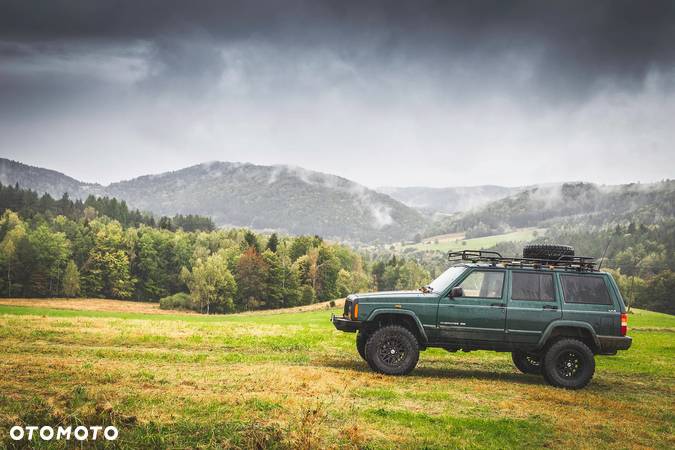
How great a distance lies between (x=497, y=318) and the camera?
39.8 feet

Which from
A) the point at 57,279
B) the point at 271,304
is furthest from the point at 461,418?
the point at 57,279

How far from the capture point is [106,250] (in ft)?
338

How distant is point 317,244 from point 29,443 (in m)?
105

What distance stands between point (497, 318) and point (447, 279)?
1502mm

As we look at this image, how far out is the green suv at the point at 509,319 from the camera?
12031mm

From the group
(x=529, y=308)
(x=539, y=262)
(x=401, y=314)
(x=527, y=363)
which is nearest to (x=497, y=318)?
(x=529, y=308)

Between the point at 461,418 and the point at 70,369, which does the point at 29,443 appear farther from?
the point at 461,418

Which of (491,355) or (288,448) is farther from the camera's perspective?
(491,355)

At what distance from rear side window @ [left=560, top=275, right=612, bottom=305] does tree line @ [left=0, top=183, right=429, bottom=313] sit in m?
81.2

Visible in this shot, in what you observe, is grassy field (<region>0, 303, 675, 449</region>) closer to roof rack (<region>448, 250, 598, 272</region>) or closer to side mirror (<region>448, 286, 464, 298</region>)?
side mirror (<region>448, 286, 464, 298</region>)

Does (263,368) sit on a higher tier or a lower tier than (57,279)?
higher

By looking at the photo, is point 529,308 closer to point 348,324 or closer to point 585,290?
point 585,290

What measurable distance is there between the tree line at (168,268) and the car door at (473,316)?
8035 centimetres

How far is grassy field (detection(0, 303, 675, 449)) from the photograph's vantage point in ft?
22.7
